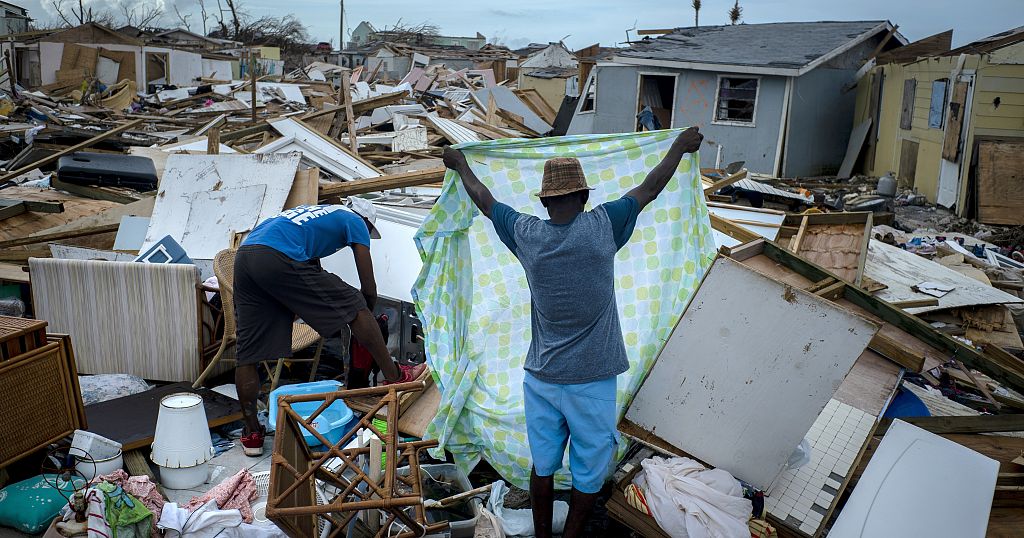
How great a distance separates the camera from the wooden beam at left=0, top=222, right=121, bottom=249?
239 inches

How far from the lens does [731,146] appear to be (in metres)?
16.5

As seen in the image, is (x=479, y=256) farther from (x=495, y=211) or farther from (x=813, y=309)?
(x=813, y=309)

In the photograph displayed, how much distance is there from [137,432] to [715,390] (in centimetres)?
286

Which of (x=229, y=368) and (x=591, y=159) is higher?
(x=591, y=159)

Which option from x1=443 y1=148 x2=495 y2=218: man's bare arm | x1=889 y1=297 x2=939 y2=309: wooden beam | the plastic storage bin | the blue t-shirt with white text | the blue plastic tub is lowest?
the plastic storage bin

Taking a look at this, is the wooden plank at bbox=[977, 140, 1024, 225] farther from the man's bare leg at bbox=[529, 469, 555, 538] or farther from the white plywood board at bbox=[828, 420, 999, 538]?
the man's bare leg at bbox=[529, 469, 555, 538]

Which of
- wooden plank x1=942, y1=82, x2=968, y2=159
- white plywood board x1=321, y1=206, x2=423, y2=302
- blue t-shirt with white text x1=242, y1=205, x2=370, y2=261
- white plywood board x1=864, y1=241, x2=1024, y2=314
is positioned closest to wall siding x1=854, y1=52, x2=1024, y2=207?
wooden plank x1=942, y1=82, x2=968, y2=159

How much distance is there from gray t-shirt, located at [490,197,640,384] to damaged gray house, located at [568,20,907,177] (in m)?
13.9

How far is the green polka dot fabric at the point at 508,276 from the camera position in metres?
3.83

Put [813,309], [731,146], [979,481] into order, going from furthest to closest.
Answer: [731,146]
[813,309]
[979,481]

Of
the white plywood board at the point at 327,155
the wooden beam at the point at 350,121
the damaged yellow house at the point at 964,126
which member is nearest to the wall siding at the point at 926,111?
the damaged yellow house at the point at 964,126

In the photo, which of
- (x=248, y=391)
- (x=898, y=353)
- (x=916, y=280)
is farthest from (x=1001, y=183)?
(x=248, y=391)

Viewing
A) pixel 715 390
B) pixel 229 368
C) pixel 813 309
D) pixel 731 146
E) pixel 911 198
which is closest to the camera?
pixel 813 309

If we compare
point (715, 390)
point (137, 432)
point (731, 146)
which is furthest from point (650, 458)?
point (731, 146)
